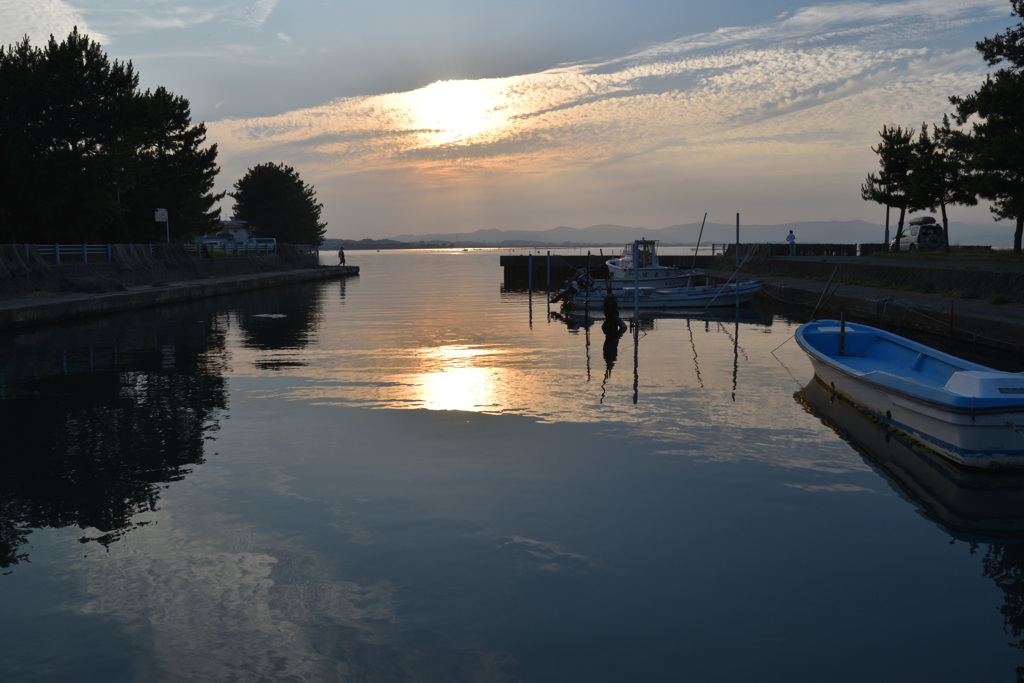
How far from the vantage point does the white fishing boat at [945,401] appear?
29.5ft

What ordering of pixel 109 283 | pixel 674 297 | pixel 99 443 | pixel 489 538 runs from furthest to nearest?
pixel 674 297 < pixel 109 283 < pixel 99 443 < pixel 489 538

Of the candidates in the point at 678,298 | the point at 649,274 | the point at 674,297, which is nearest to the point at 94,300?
the point at 674,297

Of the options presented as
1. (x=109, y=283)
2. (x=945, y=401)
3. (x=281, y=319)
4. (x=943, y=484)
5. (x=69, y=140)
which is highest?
(x=69, y=140)

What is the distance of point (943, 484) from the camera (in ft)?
29.6

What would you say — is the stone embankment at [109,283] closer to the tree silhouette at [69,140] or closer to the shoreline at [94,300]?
the shoreline at [94,300]

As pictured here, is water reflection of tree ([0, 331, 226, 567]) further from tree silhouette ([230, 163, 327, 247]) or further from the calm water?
tree silhouette ([230, 163, 327, 247])

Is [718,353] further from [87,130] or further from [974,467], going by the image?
[87,130]

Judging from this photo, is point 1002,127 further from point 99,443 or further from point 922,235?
point 99,443

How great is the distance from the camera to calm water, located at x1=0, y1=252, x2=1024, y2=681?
5.12 m

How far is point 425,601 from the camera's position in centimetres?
580

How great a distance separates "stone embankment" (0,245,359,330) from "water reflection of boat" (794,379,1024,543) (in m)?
23.3

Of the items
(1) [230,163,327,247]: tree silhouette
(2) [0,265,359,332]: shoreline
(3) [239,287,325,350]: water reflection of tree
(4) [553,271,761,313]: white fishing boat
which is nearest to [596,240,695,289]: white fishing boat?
(4) [553,271,761,313]: white fishing boat

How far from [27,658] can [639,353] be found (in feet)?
53.2

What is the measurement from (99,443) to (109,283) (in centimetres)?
2436
